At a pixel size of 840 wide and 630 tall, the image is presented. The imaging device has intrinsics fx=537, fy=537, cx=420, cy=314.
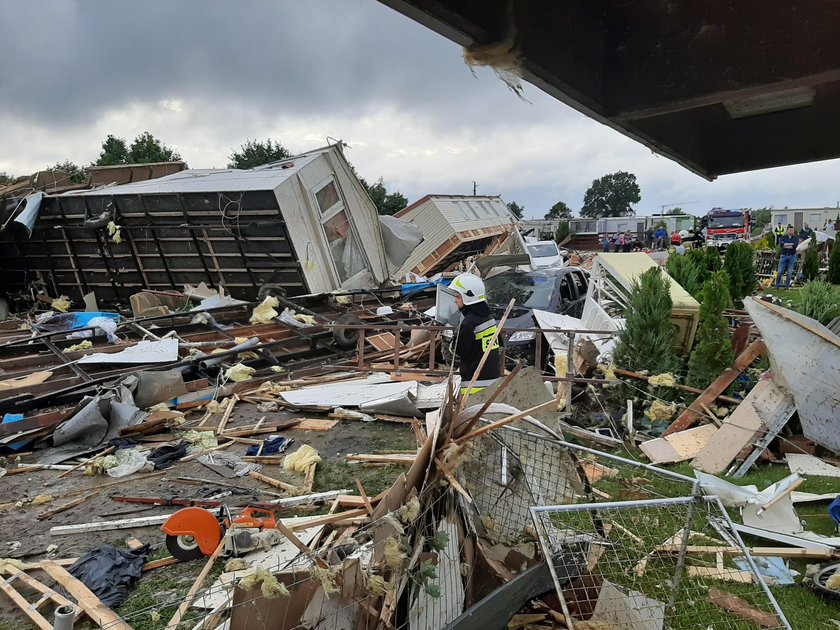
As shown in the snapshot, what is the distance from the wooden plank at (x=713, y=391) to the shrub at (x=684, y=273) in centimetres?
340

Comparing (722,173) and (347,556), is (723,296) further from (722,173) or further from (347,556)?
(347,556)

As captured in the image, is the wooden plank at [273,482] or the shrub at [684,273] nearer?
the wooden plank at [273,482]

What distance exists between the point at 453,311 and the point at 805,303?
5.42 meters

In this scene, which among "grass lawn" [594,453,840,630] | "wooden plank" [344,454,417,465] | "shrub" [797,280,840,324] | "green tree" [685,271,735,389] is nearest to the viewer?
"grass lawn" [594,453,840,630]

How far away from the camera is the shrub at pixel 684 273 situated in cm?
984

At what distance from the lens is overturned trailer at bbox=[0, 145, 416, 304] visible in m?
10.9

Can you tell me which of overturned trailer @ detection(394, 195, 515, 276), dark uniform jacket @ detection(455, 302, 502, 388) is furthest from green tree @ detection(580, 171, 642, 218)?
dark uniform jacket @ detection(455, 302, 502, 388)

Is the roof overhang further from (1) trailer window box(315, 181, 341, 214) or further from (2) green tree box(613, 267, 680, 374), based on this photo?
(1) trailer window box(315, 181, 341, 214)

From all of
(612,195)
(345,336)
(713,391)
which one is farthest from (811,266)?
(612,195)

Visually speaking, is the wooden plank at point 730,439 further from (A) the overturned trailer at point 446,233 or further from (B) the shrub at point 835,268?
(A) the overturned trailer at point 446,233

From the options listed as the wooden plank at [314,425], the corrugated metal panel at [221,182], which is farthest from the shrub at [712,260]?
the wooden plank at [314,425]

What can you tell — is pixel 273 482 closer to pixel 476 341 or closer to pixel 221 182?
pixel 476 341

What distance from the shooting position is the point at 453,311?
10.2m

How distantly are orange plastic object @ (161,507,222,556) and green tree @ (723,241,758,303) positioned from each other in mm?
14146
